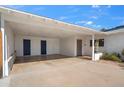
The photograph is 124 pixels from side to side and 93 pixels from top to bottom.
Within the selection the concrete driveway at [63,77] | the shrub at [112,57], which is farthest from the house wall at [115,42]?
the concrete driveway at [63,77]

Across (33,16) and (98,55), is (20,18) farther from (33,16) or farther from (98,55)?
(98,55)

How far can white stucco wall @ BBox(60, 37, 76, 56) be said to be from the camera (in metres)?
14.3

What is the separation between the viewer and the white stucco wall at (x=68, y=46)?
1426 cm

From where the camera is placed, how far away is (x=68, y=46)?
50.2 ft

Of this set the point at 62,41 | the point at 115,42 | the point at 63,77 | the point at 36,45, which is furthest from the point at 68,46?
the point at 63,77

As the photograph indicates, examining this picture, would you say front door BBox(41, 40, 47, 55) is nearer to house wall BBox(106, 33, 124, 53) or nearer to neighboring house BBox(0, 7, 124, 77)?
neighboring house BBox(0, 7, 124, 77)

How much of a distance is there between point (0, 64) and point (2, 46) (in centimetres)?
78

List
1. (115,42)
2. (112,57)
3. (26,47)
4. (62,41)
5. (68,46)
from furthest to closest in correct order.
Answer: (62,41), (68,46), (26,47), (115,42), (112,57)

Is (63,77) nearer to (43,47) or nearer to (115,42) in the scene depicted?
(115,42)

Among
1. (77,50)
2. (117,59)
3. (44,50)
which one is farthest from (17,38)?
(117,59)

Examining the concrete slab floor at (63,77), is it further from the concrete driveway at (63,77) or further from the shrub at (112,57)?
the shrub at (112,57)

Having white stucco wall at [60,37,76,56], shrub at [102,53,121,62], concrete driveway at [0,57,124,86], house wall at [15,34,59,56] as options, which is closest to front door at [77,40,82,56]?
white stucco wall at [60,37,76,56]

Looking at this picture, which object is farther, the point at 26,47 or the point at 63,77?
the point at 26,47
